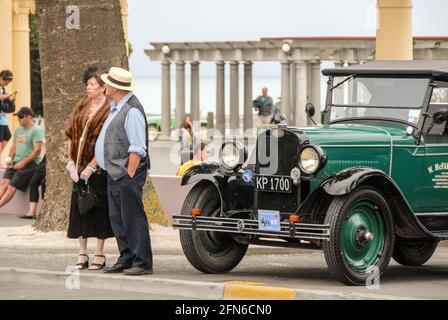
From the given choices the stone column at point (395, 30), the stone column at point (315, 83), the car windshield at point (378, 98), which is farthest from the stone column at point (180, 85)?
the car windshield at point (378, 98)

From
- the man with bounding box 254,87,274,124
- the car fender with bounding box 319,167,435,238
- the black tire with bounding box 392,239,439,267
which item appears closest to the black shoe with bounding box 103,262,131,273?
the car fender with bounding box 319,167,435,238

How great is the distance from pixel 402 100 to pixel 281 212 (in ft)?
6.62

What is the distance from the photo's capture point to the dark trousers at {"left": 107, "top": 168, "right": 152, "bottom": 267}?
12.6 meters

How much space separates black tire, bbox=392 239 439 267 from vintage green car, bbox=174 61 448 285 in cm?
20

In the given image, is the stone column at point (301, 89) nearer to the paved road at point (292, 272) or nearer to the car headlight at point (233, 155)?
the paved road at point (292, 272)

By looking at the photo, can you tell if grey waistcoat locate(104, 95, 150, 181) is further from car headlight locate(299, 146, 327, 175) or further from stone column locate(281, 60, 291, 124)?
stone column locate(281, 60, 291, 124)

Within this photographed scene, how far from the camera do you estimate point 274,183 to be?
12461 millimetres

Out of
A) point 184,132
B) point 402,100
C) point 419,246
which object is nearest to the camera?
point 402,100

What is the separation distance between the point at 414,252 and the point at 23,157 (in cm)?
720

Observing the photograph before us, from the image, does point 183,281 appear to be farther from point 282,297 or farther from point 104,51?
point 104,51

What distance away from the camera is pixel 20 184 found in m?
19.6

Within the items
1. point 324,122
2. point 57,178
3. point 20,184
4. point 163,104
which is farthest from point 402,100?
point 163,104

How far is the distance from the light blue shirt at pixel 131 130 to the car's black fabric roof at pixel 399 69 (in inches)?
102
